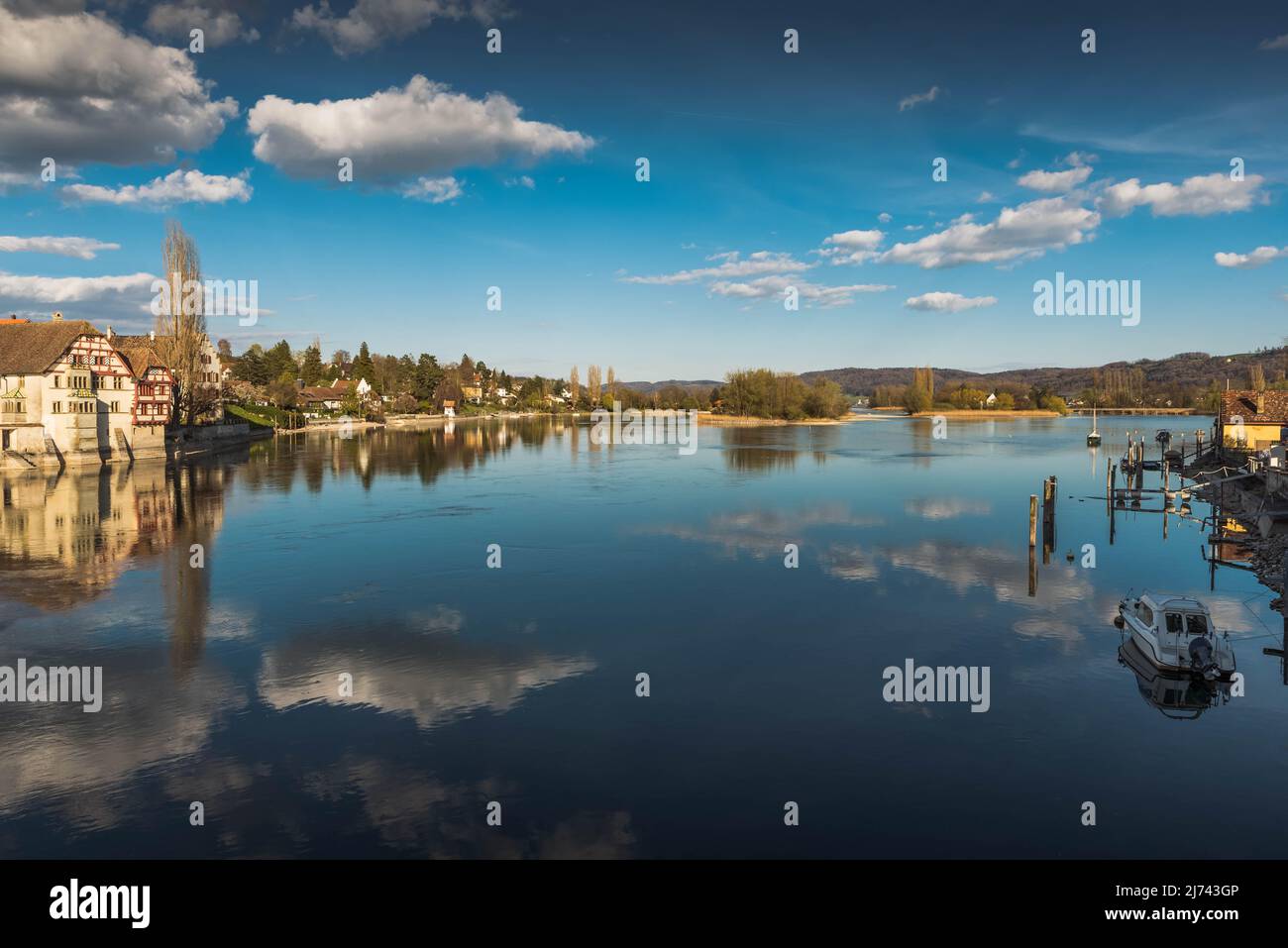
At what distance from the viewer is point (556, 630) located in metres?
20.9

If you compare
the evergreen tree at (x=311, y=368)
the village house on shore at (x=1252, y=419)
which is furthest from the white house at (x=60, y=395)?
the evergreen tree at (x=311, y=368)

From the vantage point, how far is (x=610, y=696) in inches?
645

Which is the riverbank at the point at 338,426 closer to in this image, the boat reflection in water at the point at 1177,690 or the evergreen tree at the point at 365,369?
the evergreen tree at the point at 365,369

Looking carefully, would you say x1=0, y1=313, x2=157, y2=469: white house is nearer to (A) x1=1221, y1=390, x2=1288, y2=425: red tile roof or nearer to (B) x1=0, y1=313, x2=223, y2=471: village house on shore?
(B) x1=0, y1=313, x2=223, y2=471: village house on shore

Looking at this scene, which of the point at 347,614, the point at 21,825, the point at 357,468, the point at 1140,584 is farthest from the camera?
the point at 357,468

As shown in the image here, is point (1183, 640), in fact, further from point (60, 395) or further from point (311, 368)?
point (311, 368)

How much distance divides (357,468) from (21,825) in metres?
51.7

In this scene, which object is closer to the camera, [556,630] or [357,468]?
[556,630]

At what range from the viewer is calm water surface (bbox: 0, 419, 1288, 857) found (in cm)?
1155

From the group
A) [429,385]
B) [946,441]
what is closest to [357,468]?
[946,441]

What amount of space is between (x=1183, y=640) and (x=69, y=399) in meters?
65.5
